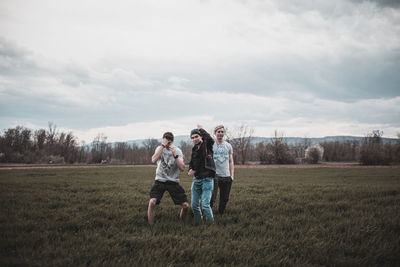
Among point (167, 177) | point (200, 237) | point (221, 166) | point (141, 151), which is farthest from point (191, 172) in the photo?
point (141, 151)

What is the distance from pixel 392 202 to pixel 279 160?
50461 mm

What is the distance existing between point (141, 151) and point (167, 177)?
338 feet

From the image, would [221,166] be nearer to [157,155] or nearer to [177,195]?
[177,195]

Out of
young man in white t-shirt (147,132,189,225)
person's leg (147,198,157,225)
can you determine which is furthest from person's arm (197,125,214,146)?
person's leg (147,198,157,225)

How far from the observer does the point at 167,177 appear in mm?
5348

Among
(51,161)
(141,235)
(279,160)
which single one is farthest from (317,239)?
(51,161)

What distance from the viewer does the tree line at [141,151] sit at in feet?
165

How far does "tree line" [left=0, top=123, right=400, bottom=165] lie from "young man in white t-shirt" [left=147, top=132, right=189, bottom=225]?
55.0 meters

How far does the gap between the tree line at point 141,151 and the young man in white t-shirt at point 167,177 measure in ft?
180

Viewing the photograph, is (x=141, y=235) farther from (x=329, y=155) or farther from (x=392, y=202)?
(x=329, y=155)

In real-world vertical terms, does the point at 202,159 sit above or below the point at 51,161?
above

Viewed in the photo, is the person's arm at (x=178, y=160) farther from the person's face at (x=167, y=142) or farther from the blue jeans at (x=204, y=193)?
the blue jeans at (x=204, y=193)

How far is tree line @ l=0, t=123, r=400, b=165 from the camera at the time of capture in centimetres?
5034

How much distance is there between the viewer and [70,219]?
17.8 ft
